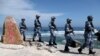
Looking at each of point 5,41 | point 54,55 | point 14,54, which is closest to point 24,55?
point 14,54

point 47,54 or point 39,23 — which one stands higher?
point 39,23

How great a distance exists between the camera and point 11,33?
20.6 m

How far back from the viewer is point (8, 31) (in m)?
20.5

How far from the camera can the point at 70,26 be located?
19.4 meters

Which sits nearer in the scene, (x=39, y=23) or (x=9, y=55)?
(x=9, y=55)

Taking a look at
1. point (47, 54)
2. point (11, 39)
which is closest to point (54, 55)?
point (47, 54)

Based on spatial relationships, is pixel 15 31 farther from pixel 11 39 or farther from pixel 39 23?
pixel 39 23

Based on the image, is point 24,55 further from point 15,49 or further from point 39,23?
point 39,23

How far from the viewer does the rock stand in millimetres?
20281

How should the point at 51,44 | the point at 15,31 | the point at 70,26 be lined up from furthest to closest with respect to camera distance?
the point at 51,44 → the point at 15,31 → the point at 70,26

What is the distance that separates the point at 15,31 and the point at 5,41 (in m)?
1.01

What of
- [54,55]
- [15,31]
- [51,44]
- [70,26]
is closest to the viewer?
[54,55]

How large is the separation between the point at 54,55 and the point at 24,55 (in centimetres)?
196

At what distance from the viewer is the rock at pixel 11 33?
798 inches
